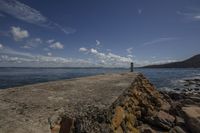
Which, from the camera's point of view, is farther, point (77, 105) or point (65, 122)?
point (77, 105)

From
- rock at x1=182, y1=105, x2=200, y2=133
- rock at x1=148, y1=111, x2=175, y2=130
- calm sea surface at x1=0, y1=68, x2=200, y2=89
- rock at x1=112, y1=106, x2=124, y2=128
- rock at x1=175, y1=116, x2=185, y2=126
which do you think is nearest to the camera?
rock at x1=112, y1=106, x2=124, y2=128

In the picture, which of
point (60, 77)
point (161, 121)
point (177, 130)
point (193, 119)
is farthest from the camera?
point (60, 77)

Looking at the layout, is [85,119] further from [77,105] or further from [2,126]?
[2,126]

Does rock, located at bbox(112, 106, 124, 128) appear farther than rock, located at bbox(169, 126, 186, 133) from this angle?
No

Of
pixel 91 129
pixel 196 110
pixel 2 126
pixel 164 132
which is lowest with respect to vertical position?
pixel 164 132

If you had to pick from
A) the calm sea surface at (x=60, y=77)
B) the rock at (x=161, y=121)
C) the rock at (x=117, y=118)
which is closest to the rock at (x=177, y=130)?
the rock at (x=161, y=121)

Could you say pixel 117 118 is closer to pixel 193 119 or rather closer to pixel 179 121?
pixel 193 119

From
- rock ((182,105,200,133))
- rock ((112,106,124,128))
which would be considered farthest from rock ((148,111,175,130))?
rock ((112,106,124,128))

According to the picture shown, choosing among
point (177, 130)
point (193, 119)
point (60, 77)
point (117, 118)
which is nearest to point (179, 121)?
point (193, 119)

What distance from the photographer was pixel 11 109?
2.44 meters

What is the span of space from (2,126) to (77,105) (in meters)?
1.08

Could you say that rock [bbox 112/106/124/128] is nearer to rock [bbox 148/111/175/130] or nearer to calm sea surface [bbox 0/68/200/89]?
rock [bbox 148/111/175/130]

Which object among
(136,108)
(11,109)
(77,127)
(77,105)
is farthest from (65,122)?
(136,108)

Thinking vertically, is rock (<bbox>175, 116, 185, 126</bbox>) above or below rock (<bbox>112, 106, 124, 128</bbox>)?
below
